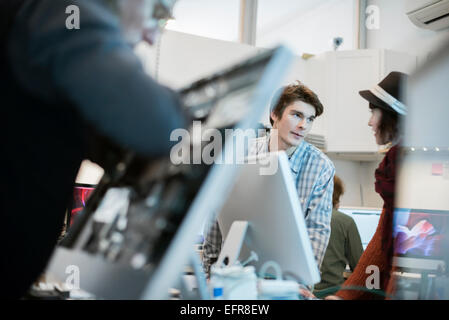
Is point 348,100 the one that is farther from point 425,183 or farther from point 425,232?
point 425,232

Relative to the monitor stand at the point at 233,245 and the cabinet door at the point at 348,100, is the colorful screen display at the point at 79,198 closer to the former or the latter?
the monitor stand at the point at 233,245

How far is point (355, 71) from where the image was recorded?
3832mm

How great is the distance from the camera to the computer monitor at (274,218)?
88cm

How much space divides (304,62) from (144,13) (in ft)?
11.3

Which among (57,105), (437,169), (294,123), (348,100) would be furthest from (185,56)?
(57,105)

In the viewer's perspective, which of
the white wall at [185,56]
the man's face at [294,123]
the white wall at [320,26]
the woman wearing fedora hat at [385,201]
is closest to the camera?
the woman wearing fedora hat at [385,201]

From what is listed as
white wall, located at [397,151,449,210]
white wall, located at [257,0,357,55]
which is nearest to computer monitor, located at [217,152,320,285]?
white wall, located at [397,151,449,210]

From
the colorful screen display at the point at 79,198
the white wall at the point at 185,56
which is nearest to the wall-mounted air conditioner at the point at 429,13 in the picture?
the white wall at the point at 185,56

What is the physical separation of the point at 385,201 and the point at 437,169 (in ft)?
8.61

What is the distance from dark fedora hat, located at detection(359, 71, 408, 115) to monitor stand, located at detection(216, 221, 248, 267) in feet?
1.98

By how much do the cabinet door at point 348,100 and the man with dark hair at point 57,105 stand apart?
3313 mm

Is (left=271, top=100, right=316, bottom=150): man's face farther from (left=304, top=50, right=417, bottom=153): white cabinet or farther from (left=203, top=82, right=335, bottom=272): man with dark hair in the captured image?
(left=304, top=50, right=417, bottom=153): white cabinet
